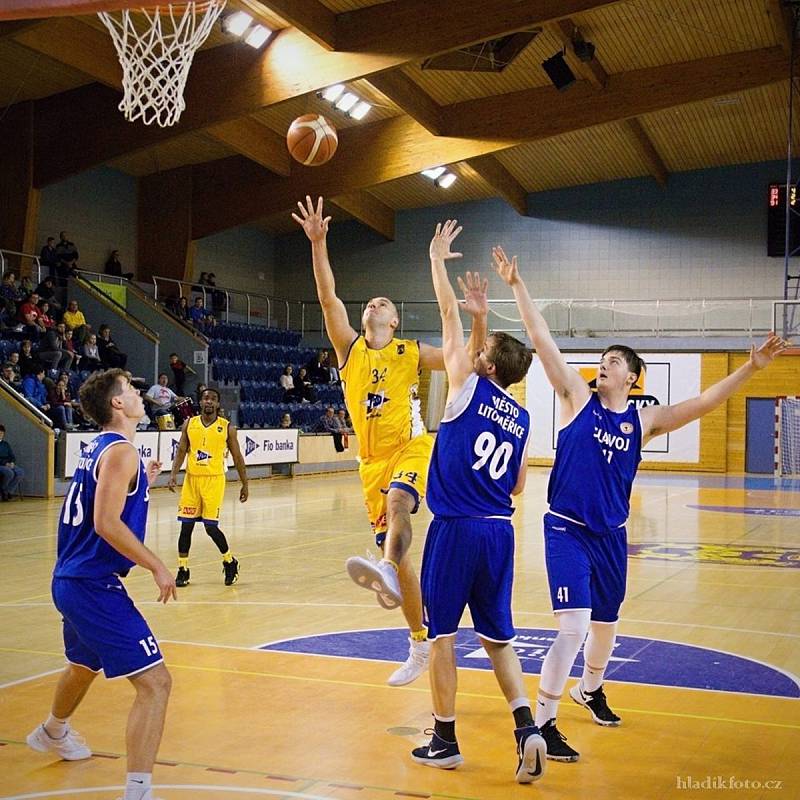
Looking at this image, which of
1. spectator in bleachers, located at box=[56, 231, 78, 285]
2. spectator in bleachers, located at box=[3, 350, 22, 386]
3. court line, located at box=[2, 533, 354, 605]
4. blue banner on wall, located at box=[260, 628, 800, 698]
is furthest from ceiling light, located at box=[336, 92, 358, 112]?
blue banner on wall, located at box=[260, 628, 800, 698]

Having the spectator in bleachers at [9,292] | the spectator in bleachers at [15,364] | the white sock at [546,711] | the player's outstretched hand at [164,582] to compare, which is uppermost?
the spectator in bleachers at [9,292]

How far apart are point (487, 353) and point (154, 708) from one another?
82.6 inches

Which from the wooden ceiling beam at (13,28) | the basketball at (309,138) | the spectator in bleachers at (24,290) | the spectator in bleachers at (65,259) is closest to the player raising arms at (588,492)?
the basketball at (309,138)

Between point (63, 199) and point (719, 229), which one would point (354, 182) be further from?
point (719, 229)

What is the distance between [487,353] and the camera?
16.1 ft

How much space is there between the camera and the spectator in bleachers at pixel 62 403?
60.5ft

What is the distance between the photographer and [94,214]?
27.8 meters

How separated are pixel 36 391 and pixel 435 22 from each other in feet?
31.3

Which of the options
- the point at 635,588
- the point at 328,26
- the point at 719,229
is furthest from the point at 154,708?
the point at 719,229

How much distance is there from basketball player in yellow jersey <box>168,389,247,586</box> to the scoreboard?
68.8 ft

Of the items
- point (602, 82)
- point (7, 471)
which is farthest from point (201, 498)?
point (602, 82)

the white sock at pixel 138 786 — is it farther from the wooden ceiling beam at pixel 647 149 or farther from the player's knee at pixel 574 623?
the wooden ceiling beam at pixel 647 149

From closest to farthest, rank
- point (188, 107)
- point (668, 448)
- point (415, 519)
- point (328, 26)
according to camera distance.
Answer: point (415, 519), point (328, 26), point (188, 107), point (668, 448)

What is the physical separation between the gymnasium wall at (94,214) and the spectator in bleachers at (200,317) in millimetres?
2732
